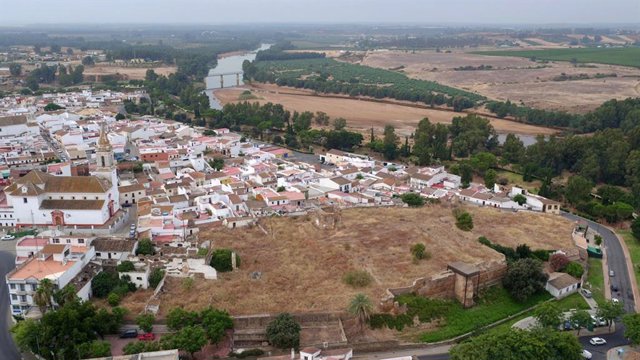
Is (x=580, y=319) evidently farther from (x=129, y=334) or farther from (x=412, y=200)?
(x=129, y=334)

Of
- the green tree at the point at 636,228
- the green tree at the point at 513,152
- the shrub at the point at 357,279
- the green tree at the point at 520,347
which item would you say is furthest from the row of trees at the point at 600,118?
the green tree at the point at 520,347

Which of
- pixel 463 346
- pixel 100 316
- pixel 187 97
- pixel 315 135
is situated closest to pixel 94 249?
pixel 100 316

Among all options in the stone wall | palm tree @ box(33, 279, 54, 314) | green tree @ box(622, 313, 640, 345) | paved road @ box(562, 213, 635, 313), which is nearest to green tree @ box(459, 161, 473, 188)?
paved road @ box(562, 213, 635, 313)

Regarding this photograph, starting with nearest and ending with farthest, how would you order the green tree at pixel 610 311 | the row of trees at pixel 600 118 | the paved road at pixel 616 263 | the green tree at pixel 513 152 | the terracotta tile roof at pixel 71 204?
1. the green tree at pixel 610 311
2. the paved road at pixel 616 263
3. the terracotta tile roof at pixel 71 204
4. the green tree at pixel 513 152
5. the row of trees at pixel 600 118

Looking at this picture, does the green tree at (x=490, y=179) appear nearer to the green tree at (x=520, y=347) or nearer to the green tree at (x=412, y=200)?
the green tree at (x=412, y=200)

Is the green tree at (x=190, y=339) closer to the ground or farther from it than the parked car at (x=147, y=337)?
farther from it

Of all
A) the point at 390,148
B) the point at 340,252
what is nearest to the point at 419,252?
the point at 340,252
